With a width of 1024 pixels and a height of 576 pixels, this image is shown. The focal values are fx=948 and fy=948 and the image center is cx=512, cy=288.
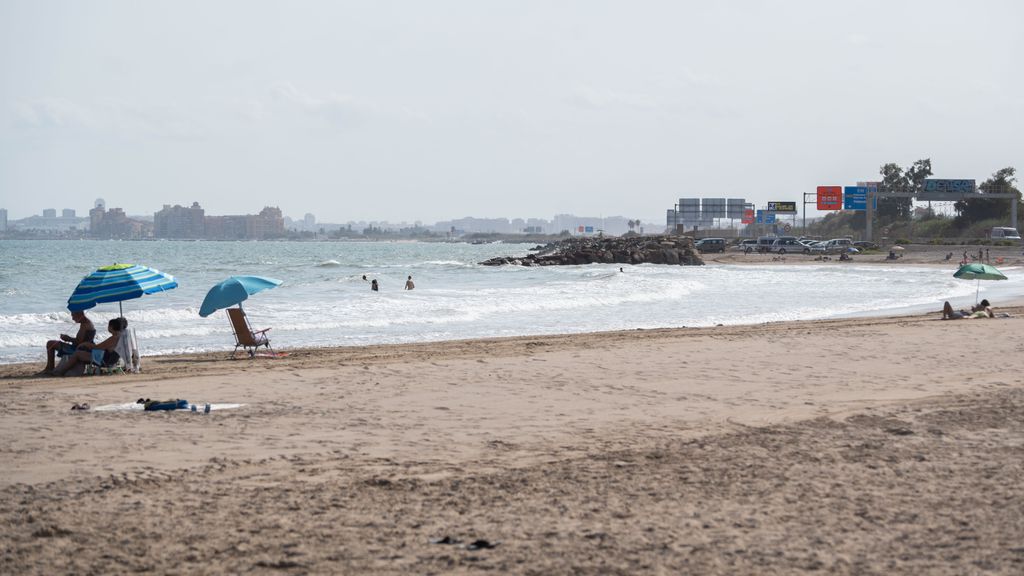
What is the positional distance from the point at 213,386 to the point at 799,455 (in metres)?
6.83

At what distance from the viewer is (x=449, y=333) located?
67.9ft

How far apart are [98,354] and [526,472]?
8.39m

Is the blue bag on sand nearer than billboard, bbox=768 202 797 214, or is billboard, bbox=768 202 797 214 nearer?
the blue bag on sand

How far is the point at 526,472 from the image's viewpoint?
6.96 meters

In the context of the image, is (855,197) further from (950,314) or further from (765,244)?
(950,314)

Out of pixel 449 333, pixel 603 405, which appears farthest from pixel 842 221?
pixel 603 405

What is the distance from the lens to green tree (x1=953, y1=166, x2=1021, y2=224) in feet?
317

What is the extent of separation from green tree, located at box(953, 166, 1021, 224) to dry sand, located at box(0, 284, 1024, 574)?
313 ft

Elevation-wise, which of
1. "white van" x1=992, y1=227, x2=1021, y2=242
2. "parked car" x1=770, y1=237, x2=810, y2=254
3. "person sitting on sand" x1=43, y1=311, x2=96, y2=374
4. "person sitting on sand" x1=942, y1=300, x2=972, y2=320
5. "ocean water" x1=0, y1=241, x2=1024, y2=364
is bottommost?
"ocean water" x1=0, y1=241, x2=1024, y2=364

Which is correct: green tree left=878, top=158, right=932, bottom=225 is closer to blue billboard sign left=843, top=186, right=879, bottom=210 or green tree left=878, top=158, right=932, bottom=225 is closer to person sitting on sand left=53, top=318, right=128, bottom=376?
blue billboard sign left=843, top=186, right=879, bottom=210

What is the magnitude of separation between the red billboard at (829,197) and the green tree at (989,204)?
12.0m

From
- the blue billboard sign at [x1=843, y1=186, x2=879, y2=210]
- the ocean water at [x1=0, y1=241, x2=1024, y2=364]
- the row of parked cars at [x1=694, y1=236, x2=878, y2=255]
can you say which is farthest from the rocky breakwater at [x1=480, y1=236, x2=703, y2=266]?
the ocean water at [x1=0, y1=241, x2=1024, y2=364]

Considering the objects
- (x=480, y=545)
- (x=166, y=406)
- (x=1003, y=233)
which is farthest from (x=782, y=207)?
(x=480, y=545)

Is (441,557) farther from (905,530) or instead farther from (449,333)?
(449,333)
